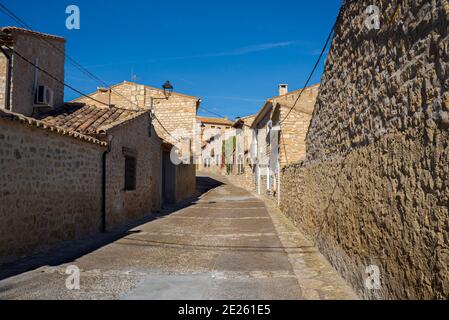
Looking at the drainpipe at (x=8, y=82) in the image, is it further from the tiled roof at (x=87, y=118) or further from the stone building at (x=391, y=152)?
the stone building at (x=391, y=152)

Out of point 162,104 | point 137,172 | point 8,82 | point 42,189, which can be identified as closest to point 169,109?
point 162,104

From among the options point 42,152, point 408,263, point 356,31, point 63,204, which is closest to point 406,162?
point 408,263

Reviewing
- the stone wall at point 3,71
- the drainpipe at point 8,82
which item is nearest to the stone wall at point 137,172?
the drainpipe at point 8,82

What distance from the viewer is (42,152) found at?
25.7ft

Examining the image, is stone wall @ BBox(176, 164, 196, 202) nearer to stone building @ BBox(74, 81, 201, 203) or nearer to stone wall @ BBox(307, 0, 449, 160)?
stone building @ BBox(74, 81, 201, 203)

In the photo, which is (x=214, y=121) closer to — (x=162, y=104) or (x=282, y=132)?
(x=162, y=104)

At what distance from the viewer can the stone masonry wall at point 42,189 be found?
6.66 metres

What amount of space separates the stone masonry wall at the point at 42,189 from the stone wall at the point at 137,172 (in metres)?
1.27

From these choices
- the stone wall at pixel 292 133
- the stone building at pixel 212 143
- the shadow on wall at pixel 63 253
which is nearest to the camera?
the shadow on wall at pixel 63 253

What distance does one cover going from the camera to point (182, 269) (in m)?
6.12

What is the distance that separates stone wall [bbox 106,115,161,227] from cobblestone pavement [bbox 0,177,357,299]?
2.15m

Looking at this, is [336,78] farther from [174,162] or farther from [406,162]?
[174,162]

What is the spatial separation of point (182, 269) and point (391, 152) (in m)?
3.64
